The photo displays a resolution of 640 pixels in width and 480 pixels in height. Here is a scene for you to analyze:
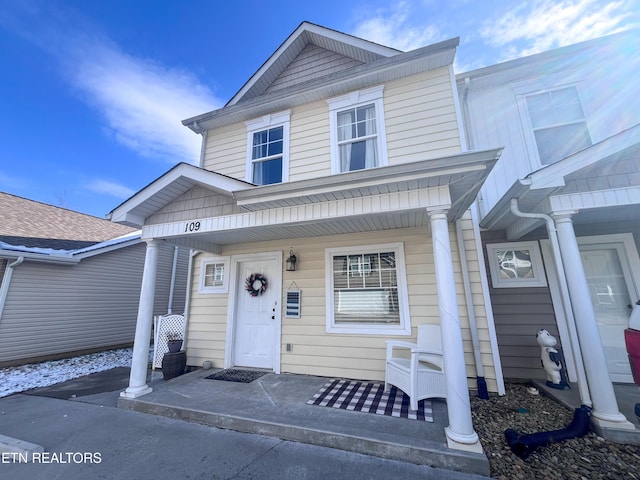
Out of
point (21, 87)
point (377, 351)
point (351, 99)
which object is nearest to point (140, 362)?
point (377, 351)

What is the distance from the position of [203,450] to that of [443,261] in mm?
3155

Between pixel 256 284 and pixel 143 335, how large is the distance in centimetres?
196

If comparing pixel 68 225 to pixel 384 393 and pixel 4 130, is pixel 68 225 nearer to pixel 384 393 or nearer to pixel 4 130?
pixel 4 130

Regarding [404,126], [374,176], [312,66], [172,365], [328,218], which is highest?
[312,66]

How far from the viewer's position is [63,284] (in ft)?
22.8

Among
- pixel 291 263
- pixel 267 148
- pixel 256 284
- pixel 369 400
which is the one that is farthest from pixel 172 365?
pixel 267 148

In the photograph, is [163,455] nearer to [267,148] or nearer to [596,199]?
[267,148]

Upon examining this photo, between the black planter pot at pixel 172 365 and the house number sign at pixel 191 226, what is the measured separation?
2420 mm

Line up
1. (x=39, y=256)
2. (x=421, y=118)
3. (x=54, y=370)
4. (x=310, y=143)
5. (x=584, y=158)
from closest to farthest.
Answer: (x=584, y=158), (x=421, y=118), (x=310, y=143), (x=54, y=370), (x=39, y=256)

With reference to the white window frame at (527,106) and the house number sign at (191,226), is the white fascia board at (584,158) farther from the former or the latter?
the house number sign at (191,226)

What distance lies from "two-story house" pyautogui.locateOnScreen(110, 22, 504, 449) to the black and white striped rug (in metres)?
0.34

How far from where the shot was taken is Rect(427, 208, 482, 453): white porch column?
94.4 inches

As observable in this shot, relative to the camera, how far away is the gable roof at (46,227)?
7.05 m

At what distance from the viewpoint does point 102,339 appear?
755 centimetres
